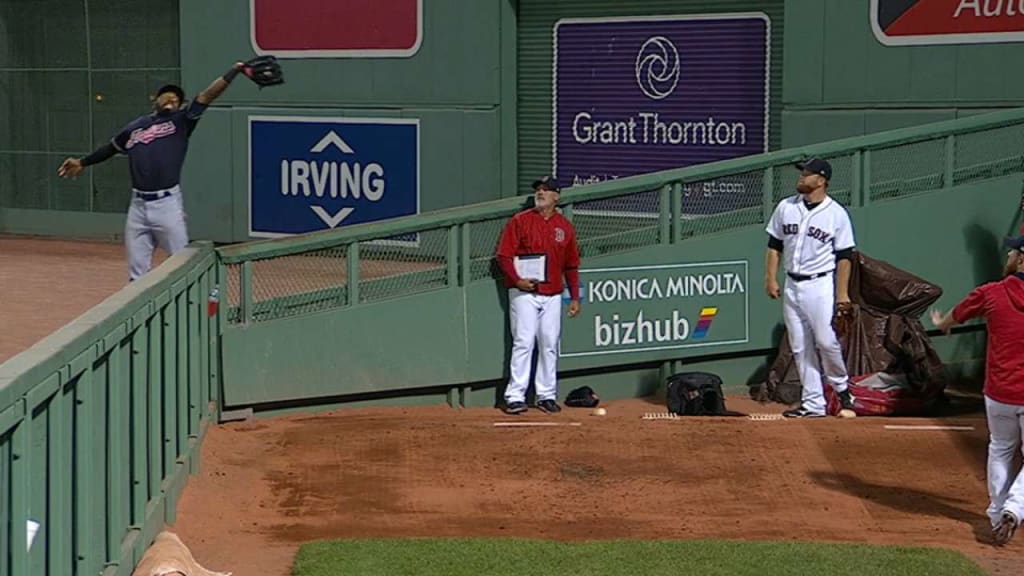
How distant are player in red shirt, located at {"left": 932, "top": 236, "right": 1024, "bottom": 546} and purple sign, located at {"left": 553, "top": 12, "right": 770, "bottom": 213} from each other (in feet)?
25.2

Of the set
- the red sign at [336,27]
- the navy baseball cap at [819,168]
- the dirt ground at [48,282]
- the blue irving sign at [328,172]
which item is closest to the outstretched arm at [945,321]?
the navy baseball cap at [819,168]

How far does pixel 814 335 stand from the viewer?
11.5 metres

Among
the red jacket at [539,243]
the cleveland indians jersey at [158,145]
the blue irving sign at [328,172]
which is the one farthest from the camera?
the blue irving sign at [328,172]

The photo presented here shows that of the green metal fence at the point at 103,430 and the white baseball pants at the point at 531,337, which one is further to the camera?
the white baseball pants at the point at 531,337

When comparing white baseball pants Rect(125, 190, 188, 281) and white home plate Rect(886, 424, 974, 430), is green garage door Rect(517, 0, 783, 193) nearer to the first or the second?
white home plate Rect(886, 424, 974, 430)

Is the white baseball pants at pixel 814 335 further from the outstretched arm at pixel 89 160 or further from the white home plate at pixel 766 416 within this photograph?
the outstretched arm at pixel 89 160

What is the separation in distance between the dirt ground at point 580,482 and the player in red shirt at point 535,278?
0.68m

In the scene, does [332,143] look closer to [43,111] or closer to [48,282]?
[48,282]

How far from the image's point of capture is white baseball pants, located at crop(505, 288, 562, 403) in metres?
12.1

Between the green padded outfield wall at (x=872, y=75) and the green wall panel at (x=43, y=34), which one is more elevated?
the green wall panel at (x=43, y=34)

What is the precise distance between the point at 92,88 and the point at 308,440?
1060 centimetres

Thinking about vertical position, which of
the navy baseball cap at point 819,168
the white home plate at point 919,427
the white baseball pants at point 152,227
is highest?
the navy baseball cap at point 819,168

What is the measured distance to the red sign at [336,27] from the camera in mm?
17500

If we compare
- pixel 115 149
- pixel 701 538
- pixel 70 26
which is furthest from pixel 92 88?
pixel 701 538
